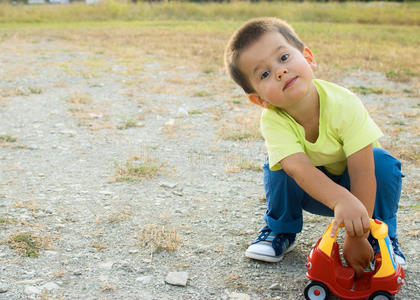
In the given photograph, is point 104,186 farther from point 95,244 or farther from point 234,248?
point 234,248

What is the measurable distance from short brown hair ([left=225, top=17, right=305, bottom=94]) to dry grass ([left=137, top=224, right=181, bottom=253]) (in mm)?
849

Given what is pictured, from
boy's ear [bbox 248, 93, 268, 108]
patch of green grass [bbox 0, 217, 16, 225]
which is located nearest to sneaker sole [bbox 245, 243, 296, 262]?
boy's ear [bbox 248, 93, 268, 108]

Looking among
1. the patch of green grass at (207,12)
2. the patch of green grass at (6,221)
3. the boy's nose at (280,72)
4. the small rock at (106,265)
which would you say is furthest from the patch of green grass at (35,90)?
the patch of green grass at (207,12)

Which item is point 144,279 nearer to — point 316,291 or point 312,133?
point 316,291

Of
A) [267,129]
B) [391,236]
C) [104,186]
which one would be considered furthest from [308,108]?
[104,186]

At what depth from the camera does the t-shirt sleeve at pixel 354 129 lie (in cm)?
209

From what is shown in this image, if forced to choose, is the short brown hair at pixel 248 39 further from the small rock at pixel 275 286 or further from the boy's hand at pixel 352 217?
the small rock at pixel 275 286

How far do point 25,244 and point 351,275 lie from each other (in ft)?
4.95

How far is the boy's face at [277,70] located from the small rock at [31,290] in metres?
1.21

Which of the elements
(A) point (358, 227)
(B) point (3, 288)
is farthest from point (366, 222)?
(B) point (3, 288)

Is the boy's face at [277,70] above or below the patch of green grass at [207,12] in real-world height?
above

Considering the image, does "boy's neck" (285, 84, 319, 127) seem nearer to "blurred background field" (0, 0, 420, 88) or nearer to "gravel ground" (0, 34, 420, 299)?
"gravel ground" (0, 34, 420, 299)

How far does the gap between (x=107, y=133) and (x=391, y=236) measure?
2.90m

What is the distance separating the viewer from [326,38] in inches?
421
